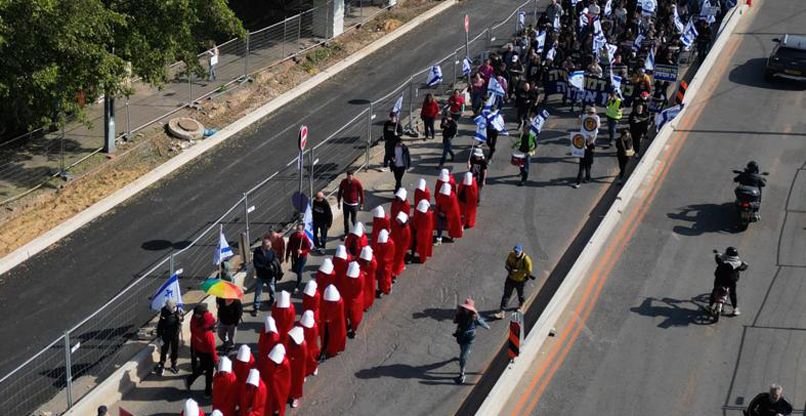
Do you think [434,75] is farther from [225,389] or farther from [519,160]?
[225,389]

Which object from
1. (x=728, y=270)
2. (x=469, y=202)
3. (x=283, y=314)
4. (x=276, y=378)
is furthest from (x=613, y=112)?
(x=276, y=378)

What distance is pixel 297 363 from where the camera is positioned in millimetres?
15773

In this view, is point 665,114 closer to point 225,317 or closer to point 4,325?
point 225,317

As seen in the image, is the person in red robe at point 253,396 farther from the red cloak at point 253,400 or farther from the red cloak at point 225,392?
the red cloak at point 225,392

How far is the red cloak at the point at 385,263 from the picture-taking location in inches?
736

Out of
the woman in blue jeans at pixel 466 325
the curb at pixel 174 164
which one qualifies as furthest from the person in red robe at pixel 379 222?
the curb at pixel 174 164

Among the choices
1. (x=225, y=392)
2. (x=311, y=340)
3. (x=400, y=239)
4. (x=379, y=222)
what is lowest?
(x=225, y=392)

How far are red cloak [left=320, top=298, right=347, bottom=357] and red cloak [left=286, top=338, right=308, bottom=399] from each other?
1003mm

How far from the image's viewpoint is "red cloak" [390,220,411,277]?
19.2 metres

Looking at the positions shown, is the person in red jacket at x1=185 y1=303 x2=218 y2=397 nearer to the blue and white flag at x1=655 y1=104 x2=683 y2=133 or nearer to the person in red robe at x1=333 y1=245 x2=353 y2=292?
the person in red robe at x1=333 y1=245 x2=353 y2=292

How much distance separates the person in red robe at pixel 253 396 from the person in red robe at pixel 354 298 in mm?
2901

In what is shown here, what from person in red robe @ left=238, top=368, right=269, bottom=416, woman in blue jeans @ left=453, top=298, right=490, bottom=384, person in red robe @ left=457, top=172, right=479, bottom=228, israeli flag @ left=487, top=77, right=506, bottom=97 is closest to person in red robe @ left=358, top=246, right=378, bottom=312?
woman in blue jeans @ left=453, top=298, right=490, bottom=384

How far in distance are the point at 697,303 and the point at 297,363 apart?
797cm

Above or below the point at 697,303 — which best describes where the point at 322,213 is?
above
